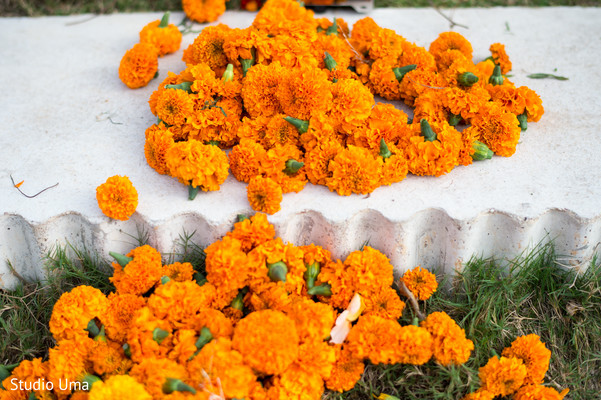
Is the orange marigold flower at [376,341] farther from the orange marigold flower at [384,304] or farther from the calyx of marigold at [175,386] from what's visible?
the calyx of marigold at [175,386]

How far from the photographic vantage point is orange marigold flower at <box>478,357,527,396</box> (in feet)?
→ 6.37

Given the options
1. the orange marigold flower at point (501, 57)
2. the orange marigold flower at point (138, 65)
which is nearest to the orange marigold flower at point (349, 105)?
the orange marigold flower at point (501, 57)

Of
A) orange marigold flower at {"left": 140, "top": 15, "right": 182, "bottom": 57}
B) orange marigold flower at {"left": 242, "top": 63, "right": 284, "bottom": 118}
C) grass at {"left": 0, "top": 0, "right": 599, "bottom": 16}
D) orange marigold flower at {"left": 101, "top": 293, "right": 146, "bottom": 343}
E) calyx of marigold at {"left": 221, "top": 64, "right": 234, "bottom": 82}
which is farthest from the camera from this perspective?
grass at {"left": 0, "top": 0, "right": 599, "bottom": 16}

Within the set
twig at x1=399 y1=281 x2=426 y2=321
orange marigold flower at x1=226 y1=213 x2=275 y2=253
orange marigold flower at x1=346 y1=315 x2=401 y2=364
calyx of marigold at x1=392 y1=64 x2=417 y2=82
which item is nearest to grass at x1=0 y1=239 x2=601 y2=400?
twig at x1=399 y1=281 x2=426 y2=321

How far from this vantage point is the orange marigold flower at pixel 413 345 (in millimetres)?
1925

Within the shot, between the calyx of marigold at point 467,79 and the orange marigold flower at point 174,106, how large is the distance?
1.15 metres

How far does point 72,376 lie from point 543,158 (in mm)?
1958

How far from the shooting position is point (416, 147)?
7.63 feet

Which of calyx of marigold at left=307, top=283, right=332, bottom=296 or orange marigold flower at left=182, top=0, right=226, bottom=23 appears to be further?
orange marigold flower at left=182, top=0, right=226, bottom=23

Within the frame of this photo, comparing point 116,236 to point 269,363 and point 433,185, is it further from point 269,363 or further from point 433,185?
point 433,185

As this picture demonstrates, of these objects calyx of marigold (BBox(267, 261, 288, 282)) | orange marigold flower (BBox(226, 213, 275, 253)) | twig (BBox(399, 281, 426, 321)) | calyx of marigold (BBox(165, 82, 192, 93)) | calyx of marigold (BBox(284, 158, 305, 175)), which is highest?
calyx of marigold (BBox(165, 82, 192, 93))

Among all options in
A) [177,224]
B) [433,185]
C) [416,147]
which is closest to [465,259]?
[433,185]

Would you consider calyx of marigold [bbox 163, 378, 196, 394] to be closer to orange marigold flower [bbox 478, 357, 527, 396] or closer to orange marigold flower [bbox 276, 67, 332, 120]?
orange marigold flower [bbox 478, 357, 527, 396]

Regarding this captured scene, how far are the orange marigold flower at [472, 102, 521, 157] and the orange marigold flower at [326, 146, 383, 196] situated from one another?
0.48 metres
